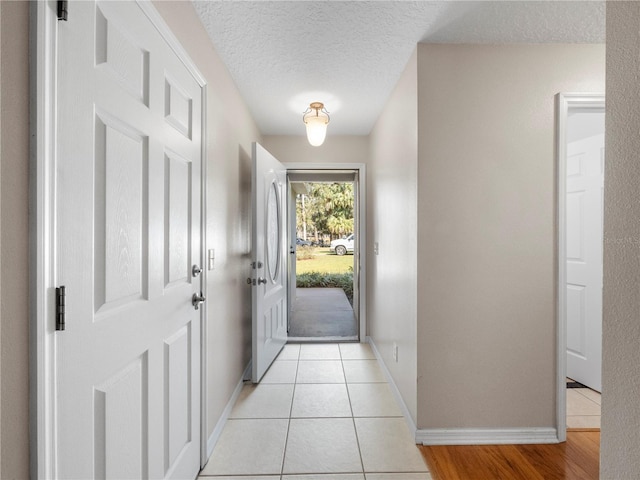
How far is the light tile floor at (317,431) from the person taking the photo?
5.65ft

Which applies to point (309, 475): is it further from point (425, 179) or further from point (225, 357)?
point (425, 179)

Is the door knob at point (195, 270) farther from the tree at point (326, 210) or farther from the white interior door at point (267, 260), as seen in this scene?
the tree at point (326, 210)

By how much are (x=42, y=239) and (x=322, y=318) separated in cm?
452

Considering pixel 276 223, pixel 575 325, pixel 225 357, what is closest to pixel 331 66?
pixel 276 223

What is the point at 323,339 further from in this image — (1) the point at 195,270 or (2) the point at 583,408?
(1) the point at 195,270

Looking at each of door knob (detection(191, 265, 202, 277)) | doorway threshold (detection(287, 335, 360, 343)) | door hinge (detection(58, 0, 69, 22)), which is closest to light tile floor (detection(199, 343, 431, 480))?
doorway threshold (detection(287, 335, 360, 343))

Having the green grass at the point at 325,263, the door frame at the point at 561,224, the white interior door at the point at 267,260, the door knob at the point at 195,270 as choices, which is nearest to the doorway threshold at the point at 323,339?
the white interior door at the point at 267,260

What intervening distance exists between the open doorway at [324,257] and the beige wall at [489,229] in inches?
74.9

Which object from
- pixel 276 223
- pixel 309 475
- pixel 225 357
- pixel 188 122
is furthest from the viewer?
pixel 276 223

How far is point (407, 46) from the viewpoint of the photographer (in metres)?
1.99

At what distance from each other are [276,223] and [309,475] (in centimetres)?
215

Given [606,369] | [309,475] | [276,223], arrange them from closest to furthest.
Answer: [606,369] → [309,475] → [276,223]

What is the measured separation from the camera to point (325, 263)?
391 inches

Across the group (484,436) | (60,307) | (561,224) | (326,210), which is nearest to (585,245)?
(561,224)
